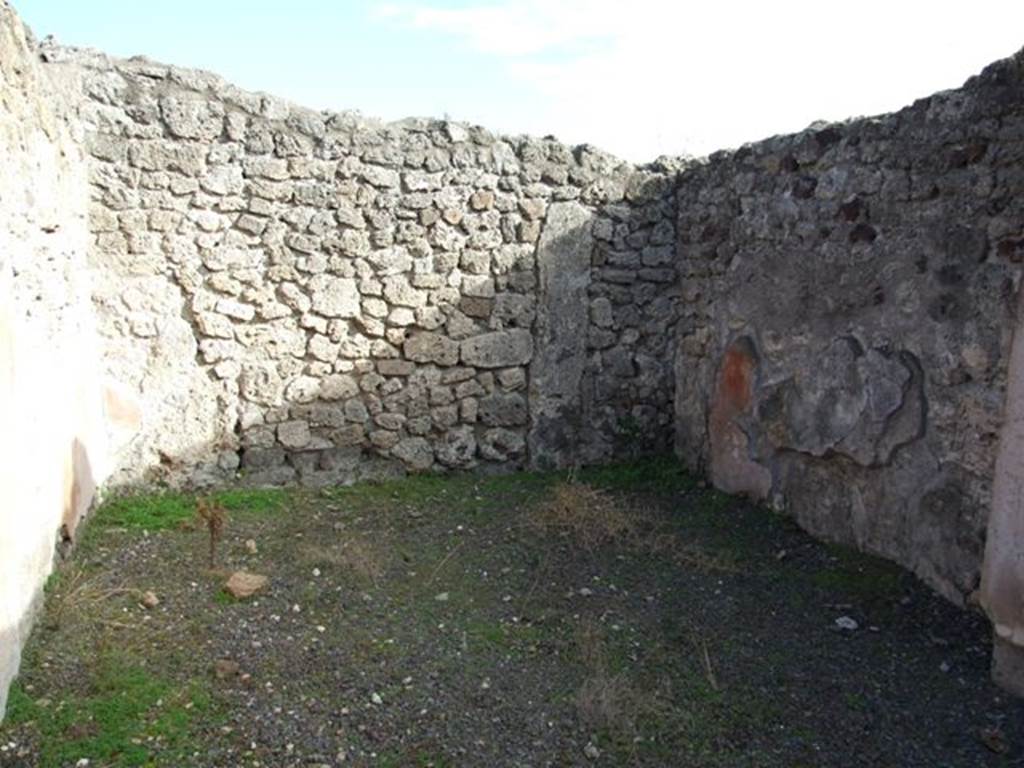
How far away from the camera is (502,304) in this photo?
496cm

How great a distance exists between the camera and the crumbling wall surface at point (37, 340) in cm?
256

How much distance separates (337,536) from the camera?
400 centimetres

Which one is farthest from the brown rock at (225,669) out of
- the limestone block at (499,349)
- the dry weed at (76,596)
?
the limestone block at (499,349)

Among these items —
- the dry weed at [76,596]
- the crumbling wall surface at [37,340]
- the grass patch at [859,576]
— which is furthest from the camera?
the grass patch at [859,576]

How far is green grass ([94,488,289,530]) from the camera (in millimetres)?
3955

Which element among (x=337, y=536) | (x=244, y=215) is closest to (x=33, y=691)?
(x=337, y=536)

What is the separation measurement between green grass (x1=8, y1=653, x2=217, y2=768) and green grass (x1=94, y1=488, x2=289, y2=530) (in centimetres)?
137

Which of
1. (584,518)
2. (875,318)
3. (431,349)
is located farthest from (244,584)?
(875,318)

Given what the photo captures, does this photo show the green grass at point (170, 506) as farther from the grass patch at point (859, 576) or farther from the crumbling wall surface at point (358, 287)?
the grass patch at point (859, 576)

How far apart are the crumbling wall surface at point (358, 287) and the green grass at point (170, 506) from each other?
14 centimetres

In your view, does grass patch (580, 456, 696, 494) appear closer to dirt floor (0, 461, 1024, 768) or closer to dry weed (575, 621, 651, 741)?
dirt floor (0, 461, 1024, 768)

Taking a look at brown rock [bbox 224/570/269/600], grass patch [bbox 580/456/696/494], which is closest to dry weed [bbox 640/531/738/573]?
grass patch [bbox 580/456/696/494]

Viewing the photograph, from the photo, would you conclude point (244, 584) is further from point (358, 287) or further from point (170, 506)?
point (358, 287)

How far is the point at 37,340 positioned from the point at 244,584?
1208 millimetres
